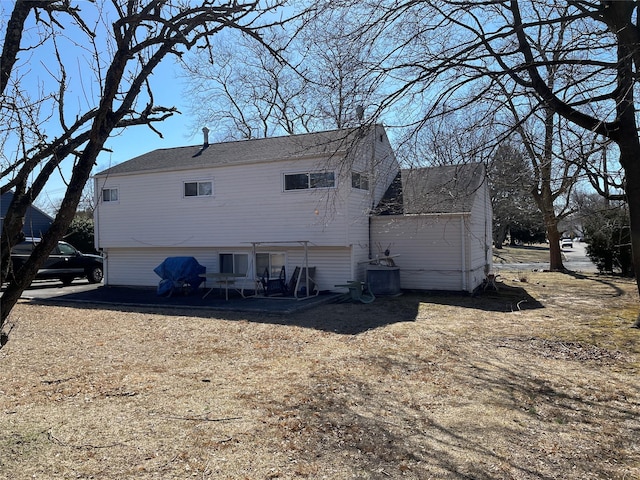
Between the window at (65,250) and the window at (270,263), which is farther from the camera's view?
the window at (65,250)

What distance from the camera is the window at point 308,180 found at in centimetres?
1537

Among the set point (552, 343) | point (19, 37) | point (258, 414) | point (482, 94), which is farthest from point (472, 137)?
point (19, 37)

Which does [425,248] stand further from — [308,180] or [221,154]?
[221,154]

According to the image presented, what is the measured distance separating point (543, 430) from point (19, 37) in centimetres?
549

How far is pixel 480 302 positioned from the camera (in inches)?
563

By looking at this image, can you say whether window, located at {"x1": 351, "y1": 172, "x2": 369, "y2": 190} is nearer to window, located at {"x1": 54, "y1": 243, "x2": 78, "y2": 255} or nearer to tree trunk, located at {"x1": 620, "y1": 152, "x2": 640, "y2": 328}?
tree trunk, located at {"x1": 620, "y1": 152, "x2": 640, "y2": 328}

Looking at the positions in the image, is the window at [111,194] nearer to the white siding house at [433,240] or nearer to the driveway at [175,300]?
the driveway at [175,300]

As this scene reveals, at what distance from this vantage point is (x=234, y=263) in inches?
685

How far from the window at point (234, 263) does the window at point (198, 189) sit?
7.62 feet

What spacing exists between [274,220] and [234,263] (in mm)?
2474

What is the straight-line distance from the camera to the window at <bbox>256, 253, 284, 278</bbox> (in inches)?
660

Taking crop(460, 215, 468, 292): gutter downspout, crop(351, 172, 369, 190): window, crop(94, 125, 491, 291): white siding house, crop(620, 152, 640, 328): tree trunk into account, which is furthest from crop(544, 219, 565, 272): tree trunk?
crop(620, 152, 640, 328): tree trunk

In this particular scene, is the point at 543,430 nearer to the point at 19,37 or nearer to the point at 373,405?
the point at 373,405

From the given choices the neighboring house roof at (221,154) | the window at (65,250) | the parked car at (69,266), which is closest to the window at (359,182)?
the neighboring house roof at (221,154)
